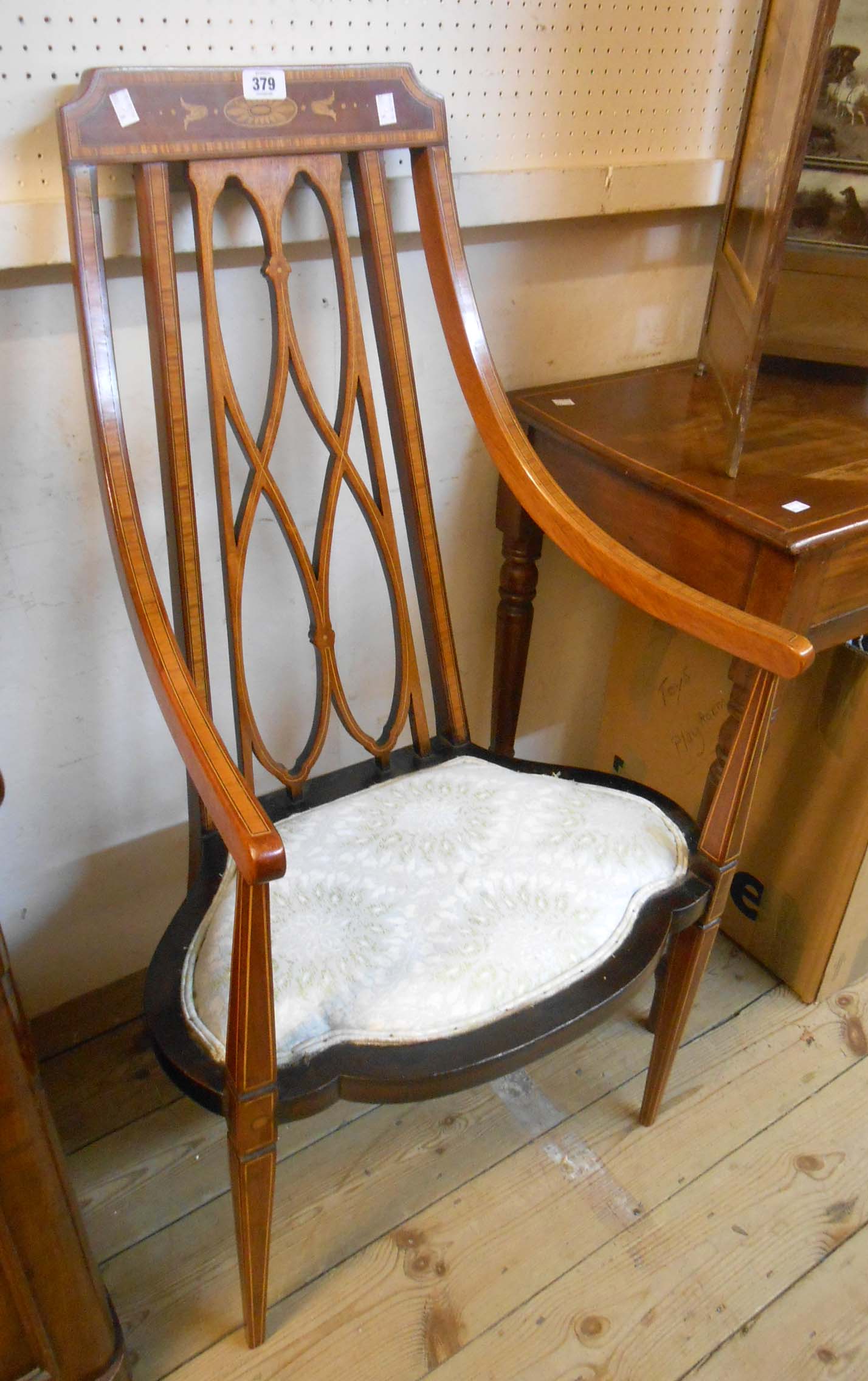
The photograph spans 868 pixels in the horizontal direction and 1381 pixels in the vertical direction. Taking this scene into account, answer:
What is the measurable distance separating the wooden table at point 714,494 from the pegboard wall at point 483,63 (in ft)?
0.83

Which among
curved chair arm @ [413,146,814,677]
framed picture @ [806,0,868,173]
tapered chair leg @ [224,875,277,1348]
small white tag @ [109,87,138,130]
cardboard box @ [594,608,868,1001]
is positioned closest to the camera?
tapered chair leg @ [224,875,277,1348]

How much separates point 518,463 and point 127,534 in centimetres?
43

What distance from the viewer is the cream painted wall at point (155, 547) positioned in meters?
1.01

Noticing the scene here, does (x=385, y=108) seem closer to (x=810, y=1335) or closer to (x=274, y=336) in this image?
(x=274, y=336)

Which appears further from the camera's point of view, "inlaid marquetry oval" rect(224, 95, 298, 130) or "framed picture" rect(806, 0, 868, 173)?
"framed picture" rect(806, 0, 868, 173)

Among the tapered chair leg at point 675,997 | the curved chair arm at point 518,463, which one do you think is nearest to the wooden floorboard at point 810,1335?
the tapered chair leg at point 675,997

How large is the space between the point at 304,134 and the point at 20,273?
0.30 metres

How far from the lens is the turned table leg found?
1.30 m

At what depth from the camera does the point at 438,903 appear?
0.94 m

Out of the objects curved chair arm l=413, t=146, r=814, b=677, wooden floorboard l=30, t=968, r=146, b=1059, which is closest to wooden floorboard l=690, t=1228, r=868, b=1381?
curved chair arm l=413, t=146, r=814, b=677

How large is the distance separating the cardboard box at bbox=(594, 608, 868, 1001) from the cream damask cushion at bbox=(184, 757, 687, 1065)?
1.23 feet

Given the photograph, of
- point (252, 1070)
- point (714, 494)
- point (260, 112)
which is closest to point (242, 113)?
point (260, 112)

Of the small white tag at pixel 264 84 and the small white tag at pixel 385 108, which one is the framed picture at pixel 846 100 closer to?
the small white tag at pixel 385 108

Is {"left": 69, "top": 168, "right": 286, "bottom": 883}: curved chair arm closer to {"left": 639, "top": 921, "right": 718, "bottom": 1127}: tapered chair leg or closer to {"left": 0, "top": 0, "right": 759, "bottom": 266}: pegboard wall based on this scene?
{"left": 0, "top": 0, "right": 759, "bottom": 266}: pegboard wall
